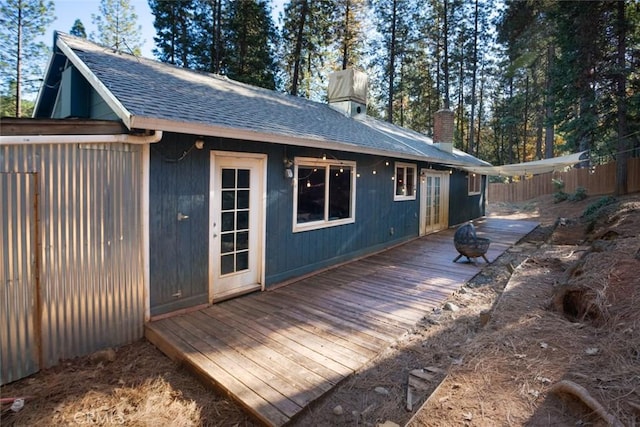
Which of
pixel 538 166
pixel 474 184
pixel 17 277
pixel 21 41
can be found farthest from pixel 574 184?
pixel 21 41

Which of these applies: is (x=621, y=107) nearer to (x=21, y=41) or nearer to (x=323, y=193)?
(x=323, y=193)

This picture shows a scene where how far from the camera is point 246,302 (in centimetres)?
438

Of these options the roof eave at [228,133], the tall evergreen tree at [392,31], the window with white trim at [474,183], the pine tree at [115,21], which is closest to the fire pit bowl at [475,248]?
the roof eave at [228,133]

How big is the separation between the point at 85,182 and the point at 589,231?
408 inches

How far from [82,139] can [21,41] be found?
57.8ft

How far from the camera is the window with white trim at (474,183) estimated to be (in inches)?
520

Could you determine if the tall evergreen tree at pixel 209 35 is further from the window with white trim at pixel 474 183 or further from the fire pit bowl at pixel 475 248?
the fire pit bowl at pixel 475 248

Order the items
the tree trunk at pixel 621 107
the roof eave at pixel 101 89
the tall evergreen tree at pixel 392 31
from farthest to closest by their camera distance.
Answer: the tall evergreen tree at pixel 392 31 < the tree trunk at pixel 621 107 < the roof eave at pixel 101 89

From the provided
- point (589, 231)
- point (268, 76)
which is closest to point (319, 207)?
point (589, 231)

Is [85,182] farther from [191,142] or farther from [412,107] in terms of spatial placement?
→ [412,107]

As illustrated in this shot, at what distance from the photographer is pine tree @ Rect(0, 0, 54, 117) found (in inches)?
576

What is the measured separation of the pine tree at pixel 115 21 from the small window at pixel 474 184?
63.0ft

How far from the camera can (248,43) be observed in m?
15.9

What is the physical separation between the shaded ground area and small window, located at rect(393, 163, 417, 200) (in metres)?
4.77
